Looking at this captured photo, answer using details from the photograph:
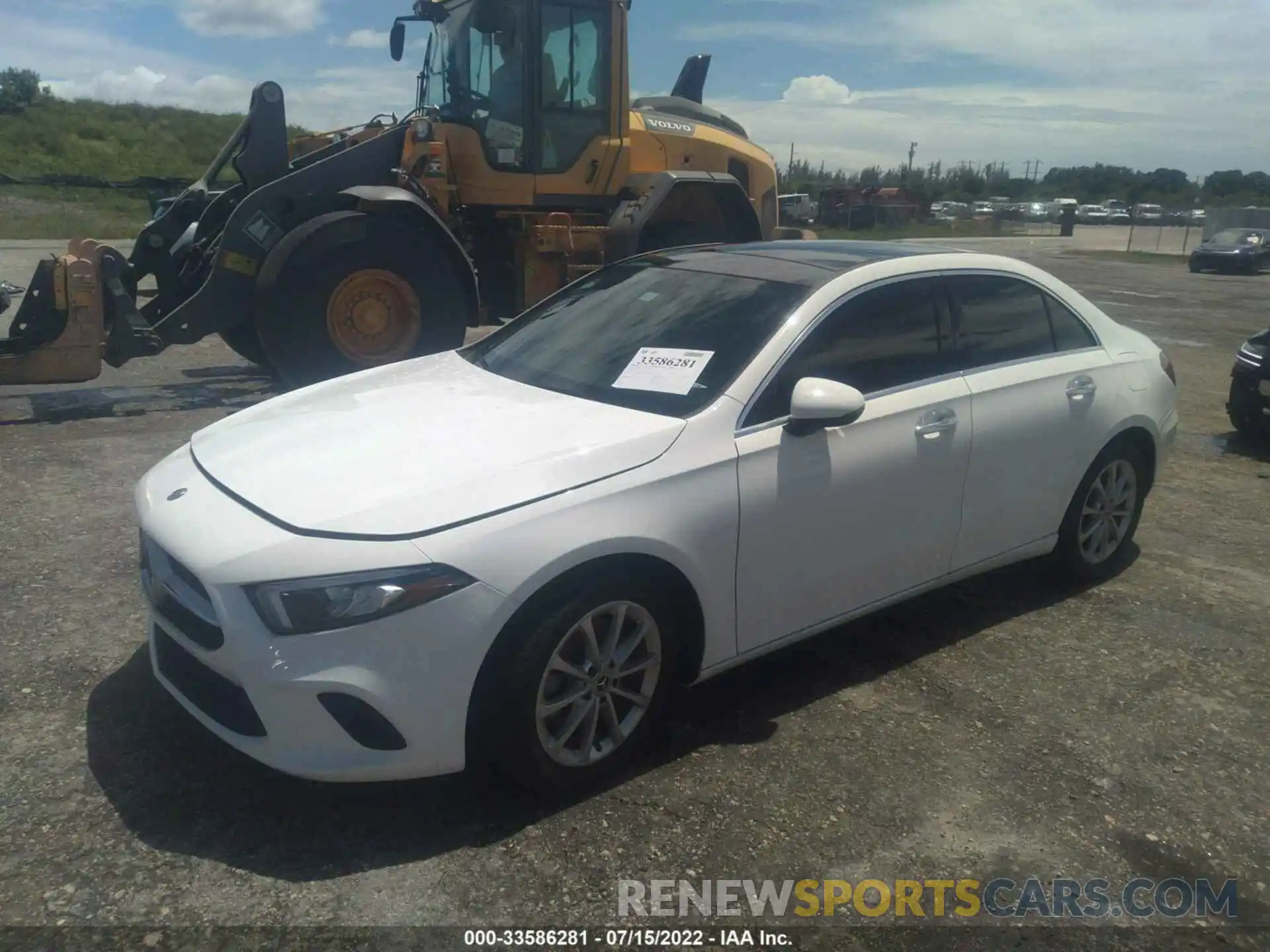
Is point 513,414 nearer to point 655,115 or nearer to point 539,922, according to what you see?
point 539,922

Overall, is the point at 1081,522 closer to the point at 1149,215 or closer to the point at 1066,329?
the point at 1066,329

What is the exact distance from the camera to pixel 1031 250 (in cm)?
3612

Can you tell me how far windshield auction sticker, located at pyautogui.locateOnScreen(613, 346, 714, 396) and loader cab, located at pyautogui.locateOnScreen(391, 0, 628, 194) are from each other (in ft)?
20.0

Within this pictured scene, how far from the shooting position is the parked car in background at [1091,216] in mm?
63938

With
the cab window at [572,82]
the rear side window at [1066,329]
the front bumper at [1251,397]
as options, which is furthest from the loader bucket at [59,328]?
the front bumper at [1251,397]

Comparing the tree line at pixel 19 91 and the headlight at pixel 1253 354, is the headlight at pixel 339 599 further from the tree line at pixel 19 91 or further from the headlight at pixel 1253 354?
the tree line at pixel 19 91

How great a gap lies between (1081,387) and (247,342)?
7008mm

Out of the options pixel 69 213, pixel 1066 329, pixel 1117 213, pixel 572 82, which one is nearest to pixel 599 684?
pixel 1066 329

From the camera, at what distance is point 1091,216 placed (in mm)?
65000

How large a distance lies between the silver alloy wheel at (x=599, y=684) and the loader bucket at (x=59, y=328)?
5.98 m

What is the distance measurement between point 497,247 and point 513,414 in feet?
A: 21.7

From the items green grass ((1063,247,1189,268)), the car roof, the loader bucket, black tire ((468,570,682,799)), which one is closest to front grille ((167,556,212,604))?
black tire ((468,570,682,799))

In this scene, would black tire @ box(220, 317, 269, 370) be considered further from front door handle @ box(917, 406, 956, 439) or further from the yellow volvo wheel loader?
front door handle @ box(917, 406, 956, 439)

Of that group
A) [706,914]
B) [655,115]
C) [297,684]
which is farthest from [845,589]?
[655,115]
